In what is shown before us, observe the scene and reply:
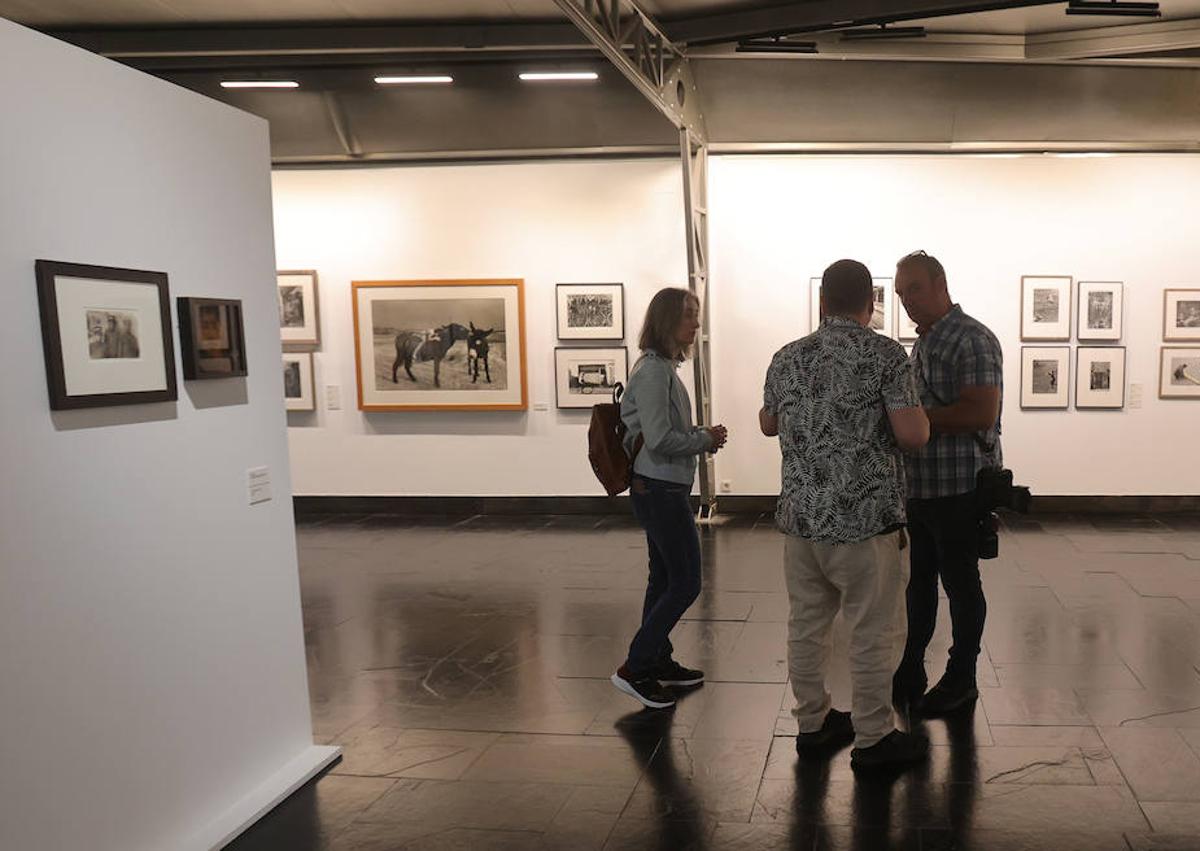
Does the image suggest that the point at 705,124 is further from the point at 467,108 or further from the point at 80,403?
the point at 80,403

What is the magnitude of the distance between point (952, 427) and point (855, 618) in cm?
91

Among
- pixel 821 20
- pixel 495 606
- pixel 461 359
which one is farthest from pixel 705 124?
pixel 495 606

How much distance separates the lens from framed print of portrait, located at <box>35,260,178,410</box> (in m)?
2.75

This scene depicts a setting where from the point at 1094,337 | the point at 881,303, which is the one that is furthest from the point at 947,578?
the point at 1094,337

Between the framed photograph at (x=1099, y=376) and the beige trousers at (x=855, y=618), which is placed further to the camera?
the framed photograph at (x=1099, y=376)

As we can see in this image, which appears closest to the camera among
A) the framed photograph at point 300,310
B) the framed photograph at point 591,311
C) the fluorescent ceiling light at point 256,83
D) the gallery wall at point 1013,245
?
the fluorescent ceiling light at point 256,83

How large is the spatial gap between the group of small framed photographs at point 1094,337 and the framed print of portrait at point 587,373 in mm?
3737

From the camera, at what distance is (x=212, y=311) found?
11.1 ft

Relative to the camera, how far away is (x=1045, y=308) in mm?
8828

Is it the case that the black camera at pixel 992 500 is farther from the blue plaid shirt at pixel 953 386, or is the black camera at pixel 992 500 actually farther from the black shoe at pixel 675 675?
the black shoe at pixel 675 675

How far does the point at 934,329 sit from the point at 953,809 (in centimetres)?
184

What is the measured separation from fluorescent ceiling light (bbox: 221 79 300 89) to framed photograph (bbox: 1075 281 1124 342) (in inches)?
286

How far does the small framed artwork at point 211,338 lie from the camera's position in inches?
129

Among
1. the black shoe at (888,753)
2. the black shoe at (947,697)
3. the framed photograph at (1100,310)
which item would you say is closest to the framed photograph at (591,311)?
the framed photograph at (1100,310)
